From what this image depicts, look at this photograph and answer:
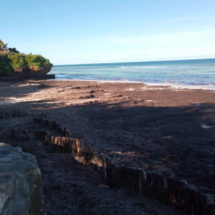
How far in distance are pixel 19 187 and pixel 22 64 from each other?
4396 cm

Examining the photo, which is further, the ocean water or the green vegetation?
the green vegetation

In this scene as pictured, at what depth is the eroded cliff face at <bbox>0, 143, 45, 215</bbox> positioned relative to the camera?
111 inches

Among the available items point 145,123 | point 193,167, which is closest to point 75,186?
point 193,167

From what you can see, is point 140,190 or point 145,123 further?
point 145,123

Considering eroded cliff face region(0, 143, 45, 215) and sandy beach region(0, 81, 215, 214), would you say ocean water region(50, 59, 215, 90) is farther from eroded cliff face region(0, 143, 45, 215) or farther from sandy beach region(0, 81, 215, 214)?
eroded cliff face region(0, 143, 45, 215)

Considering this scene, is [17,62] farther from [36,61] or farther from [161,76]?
[161,76]

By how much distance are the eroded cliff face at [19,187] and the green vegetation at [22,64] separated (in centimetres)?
4204

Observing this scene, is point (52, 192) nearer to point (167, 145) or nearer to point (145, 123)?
point (167, 145)

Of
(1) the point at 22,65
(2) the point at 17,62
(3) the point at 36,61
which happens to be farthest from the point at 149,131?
(3) the point at 36,61

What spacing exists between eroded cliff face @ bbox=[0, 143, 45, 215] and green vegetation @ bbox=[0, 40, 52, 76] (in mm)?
42044

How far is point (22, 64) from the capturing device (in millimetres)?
44062

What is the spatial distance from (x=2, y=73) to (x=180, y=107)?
34.5 metres

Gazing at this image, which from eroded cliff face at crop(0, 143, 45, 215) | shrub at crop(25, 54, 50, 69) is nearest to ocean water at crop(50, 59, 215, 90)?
shrub at crop(25, 54, 50, 69)

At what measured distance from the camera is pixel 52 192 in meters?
5.27
